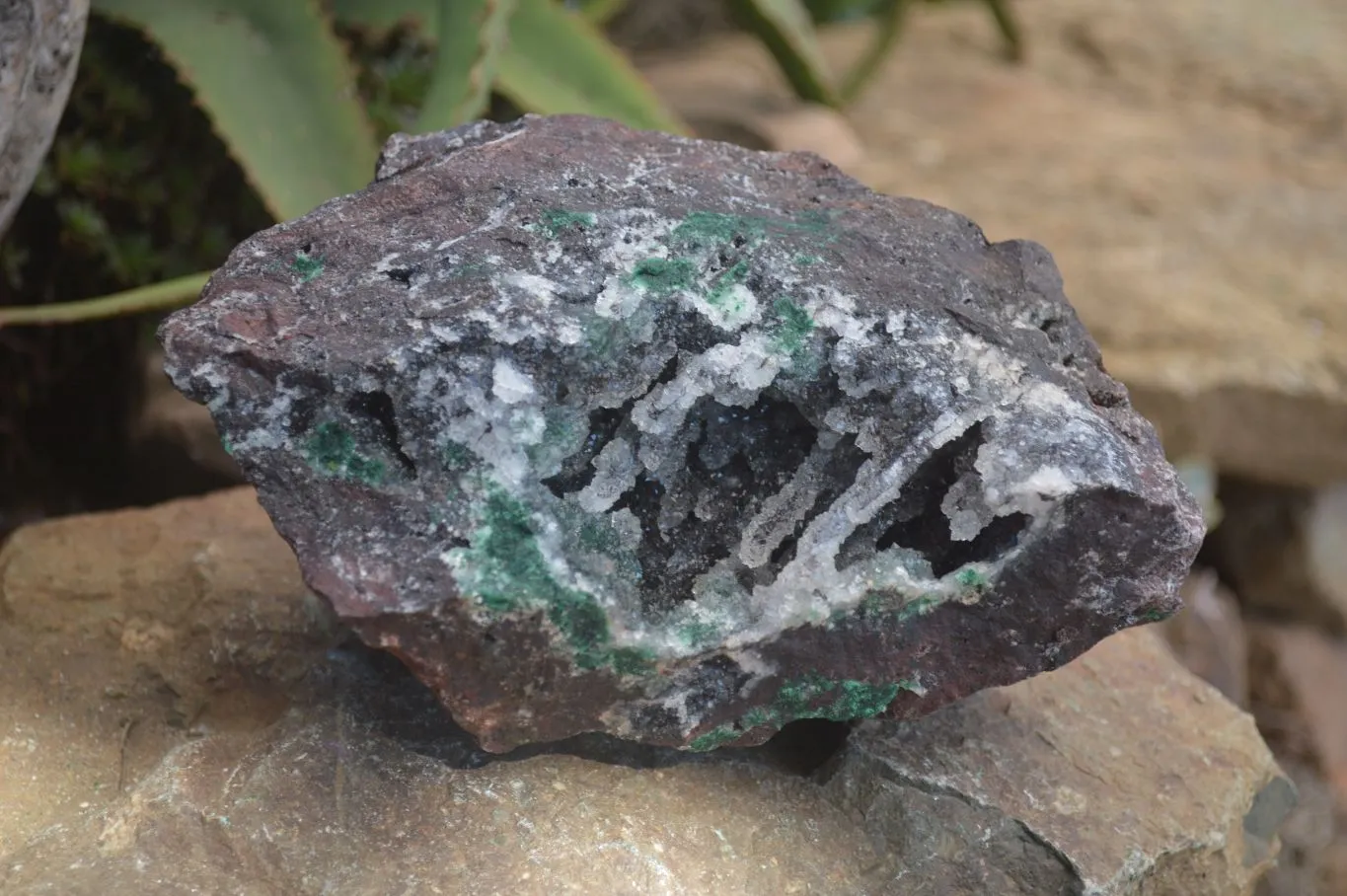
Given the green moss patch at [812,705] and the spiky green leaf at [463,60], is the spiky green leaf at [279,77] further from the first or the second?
the green moss patch at [812,705]

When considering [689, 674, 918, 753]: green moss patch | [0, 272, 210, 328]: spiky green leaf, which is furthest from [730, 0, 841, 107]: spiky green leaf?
[689, 674, 918, 753]: green moss patch

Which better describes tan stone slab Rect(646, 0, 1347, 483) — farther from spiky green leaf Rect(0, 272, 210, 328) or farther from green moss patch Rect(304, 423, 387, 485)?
green moss patch Rect(304, 423, 387, 485)

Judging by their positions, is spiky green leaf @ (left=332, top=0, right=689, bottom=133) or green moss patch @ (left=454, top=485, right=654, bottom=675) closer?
green moss patch @ (left=454, top=485, right=654, bottom=675)

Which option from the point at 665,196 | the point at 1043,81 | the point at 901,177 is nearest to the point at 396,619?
the point at 665,196

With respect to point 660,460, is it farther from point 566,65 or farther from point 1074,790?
point 566,65

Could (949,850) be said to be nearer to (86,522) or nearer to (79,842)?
(79,842)

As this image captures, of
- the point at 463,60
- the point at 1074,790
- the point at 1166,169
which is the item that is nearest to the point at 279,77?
the point at 463,60

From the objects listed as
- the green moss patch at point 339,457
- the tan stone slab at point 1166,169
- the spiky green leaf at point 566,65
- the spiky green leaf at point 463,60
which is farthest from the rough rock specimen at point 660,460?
the tan stone slab at point 1166,169
